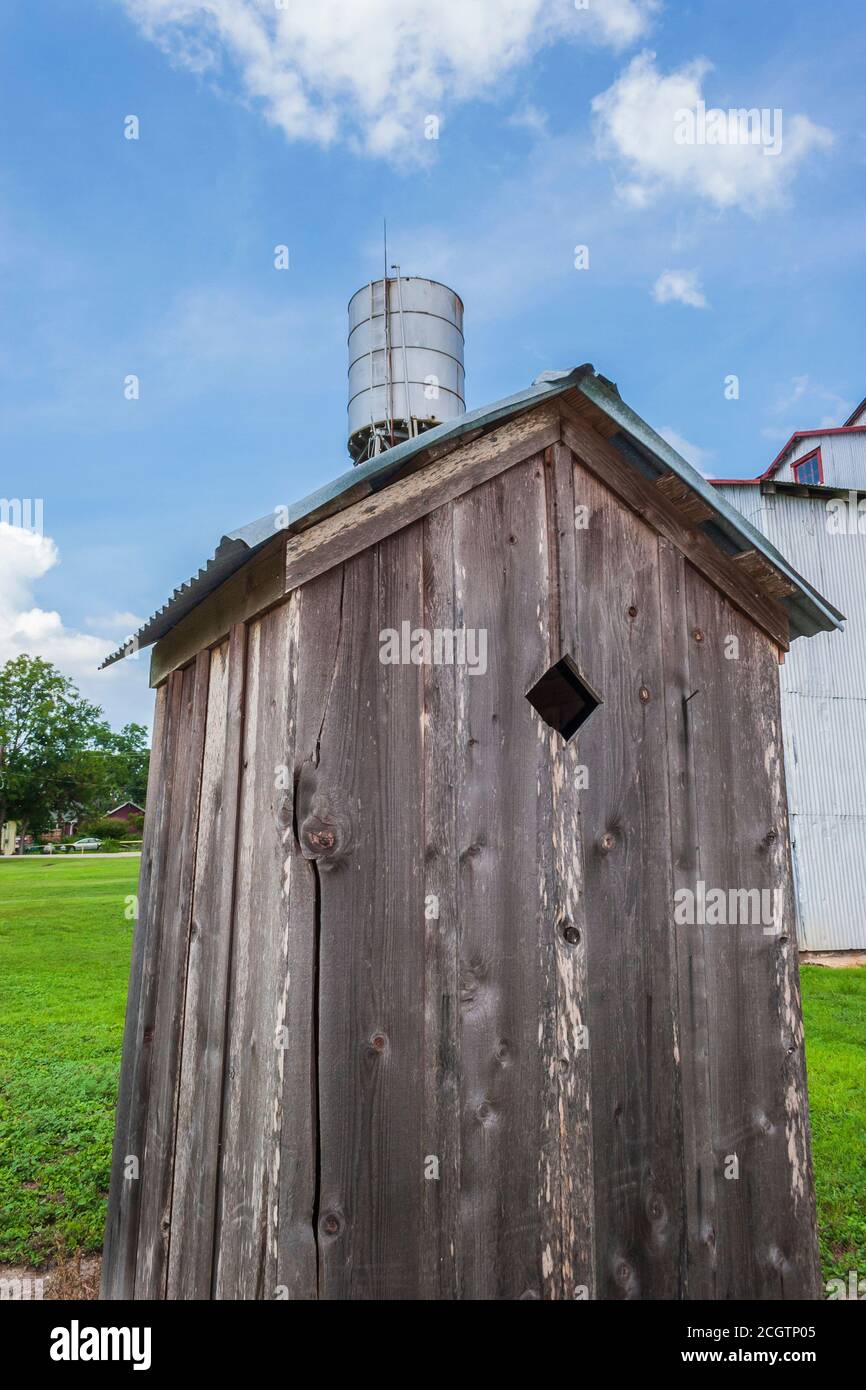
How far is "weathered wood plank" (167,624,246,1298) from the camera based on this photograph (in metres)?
2.88

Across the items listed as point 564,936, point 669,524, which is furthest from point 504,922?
point 669,524

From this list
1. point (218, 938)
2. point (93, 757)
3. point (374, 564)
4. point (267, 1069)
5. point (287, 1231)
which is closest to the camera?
point (287, 1231)

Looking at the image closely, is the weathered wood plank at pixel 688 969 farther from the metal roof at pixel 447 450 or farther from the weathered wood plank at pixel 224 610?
the weathered wood plank at pixel 224 610

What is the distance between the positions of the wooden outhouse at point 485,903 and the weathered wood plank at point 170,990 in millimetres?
23

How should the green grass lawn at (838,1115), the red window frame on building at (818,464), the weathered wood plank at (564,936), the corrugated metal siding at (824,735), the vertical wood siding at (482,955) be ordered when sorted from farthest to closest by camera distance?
the red window frame on building at (818,464)
the corrugated metal siding at (824,735)
the green grass lawn at (838,1115)
the weathered wood plank at (564,936)
the vertical wood siding at (482,955)

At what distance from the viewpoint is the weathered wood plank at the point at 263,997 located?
2369 millimetres

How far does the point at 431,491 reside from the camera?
9.47ft

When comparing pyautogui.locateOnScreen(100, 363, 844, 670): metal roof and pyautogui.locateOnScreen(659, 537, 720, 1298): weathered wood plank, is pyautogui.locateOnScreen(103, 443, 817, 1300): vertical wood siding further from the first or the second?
pyautogui.locateOnScreen(100, 363, 844, 670): metal roof

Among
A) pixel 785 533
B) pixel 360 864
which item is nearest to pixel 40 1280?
pixel 360 864

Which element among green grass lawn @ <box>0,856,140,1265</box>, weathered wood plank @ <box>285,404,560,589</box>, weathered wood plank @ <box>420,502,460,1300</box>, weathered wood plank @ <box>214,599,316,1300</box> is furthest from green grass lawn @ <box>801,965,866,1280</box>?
green grass lawn @ <box>0,856,140,1265</box>

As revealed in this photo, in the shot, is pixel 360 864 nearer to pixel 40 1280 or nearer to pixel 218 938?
pixel 218 938

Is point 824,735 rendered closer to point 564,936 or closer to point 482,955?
point 564,936

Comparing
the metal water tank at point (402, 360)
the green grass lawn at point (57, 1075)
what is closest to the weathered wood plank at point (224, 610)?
the metal water tank at point (402, 360)

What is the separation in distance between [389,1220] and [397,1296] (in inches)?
8.3
